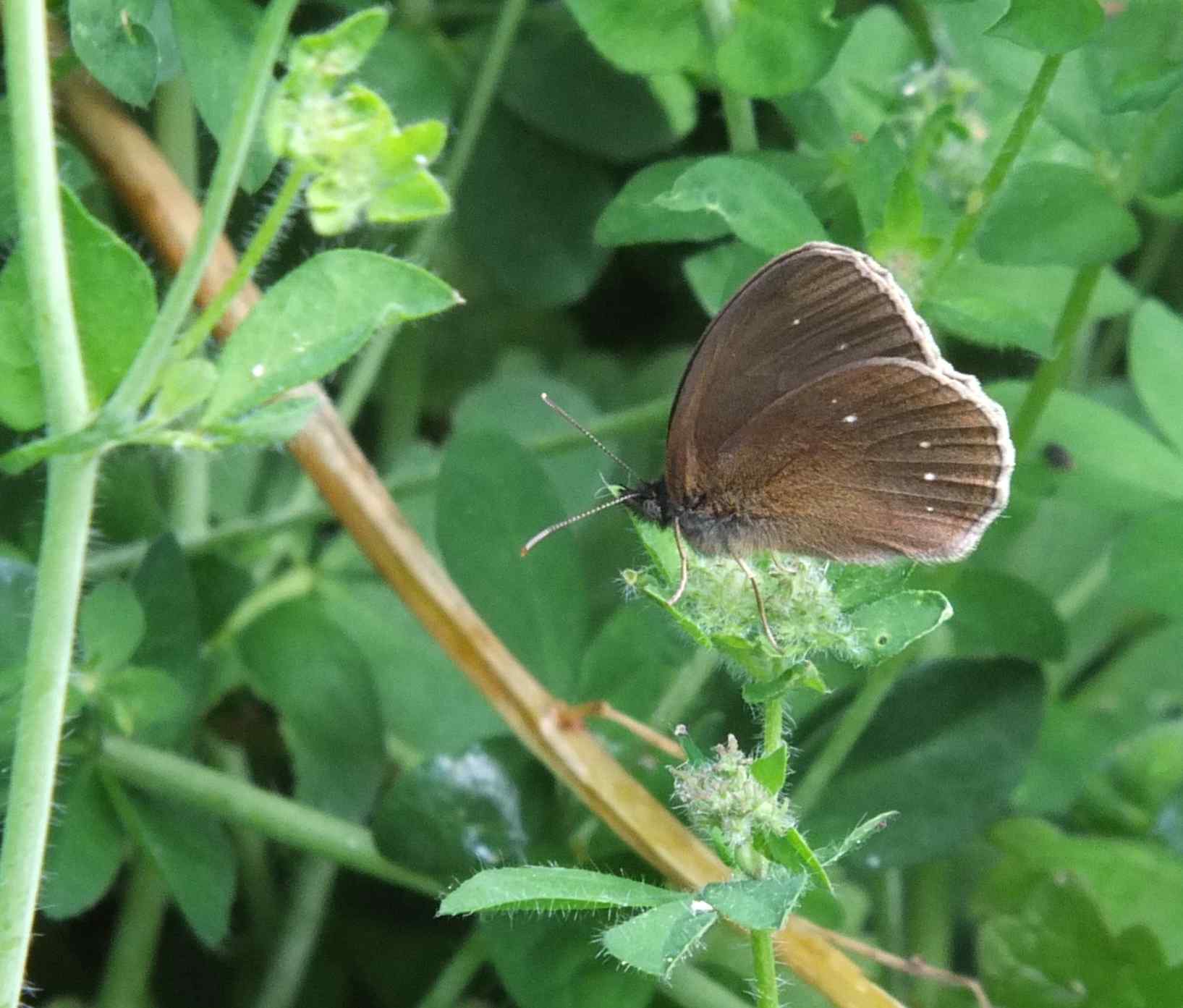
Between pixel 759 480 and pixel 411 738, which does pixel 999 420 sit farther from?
pixel 411 738

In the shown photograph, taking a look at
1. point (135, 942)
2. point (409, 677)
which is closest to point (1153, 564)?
point (409, 677)

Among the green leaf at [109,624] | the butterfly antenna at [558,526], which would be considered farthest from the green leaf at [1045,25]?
the green leaf at [109,624]

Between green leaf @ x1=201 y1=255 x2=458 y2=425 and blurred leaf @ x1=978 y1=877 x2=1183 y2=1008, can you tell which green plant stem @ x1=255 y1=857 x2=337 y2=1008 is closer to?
blurred leaf @ x1=978 y1=877 x2=1183 y2=1008

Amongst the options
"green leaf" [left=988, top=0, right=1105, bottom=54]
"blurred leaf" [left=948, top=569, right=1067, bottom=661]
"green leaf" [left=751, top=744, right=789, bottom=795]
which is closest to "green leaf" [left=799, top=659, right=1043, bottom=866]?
"blurred leaf" [left=948, top=569, right=1067, bottom=661]

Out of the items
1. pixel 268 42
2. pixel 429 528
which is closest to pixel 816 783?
pixel 429 528

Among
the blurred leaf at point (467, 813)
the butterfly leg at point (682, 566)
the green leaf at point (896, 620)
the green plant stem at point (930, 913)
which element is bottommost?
the green plant stem at point (930, 913)

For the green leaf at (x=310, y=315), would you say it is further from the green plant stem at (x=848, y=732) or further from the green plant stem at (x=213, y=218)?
the green plant stem at (x=848, y=732)
